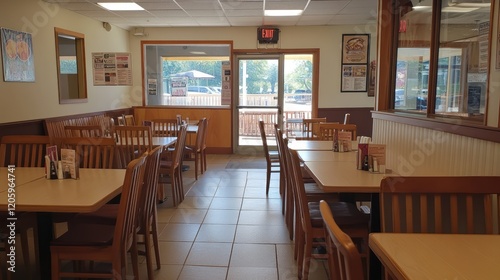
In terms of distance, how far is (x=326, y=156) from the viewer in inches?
120

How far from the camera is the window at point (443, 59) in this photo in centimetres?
266

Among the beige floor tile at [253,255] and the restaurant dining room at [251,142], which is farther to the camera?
the beige floor tile at [253,255]

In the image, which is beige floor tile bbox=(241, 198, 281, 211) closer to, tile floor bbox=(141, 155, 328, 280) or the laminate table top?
tile floor bbox=(141, 155, 328, 280)

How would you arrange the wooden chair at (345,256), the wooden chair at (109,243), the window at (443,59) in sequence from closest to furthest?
the wooden chair at (345,256) → the wooden chair at (109,243) → the window at (443,59)

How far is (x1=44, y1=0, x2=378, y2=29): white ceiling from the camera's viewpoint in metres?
5.33

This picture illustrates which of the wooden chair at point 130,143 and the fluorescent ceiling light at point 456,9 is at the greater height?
the fluorescent ceiling light at point 456,9

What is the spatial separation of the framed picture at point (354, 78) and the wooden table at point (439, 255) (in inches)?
247

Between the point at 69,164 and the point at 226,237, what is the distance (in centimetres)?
150

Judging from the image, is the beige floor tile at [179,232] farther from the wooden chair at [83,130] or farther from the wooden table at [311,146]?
the wooden chair at [83,130]

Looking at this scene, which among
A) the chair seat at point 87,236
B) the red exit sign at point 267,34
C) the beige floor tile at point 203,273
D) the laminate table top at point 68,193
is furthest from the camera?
the red exit sign at point 267,34

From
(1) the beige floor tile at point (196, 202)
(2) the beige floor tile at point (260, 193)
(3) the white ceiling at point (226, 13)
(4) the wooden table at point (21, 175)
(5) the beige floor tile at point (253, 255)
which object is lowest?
(5) the beige floor tile at point (253, 255)

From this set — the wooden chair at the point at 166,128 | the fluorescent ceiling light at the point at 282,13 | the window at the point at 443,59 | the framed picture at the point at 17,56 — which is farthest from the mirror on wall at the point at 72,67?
the window at the point at 443,59

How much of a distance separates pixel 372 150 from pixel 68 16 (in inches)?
199

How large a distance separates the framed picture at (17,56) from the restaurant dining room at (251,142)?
24mm
